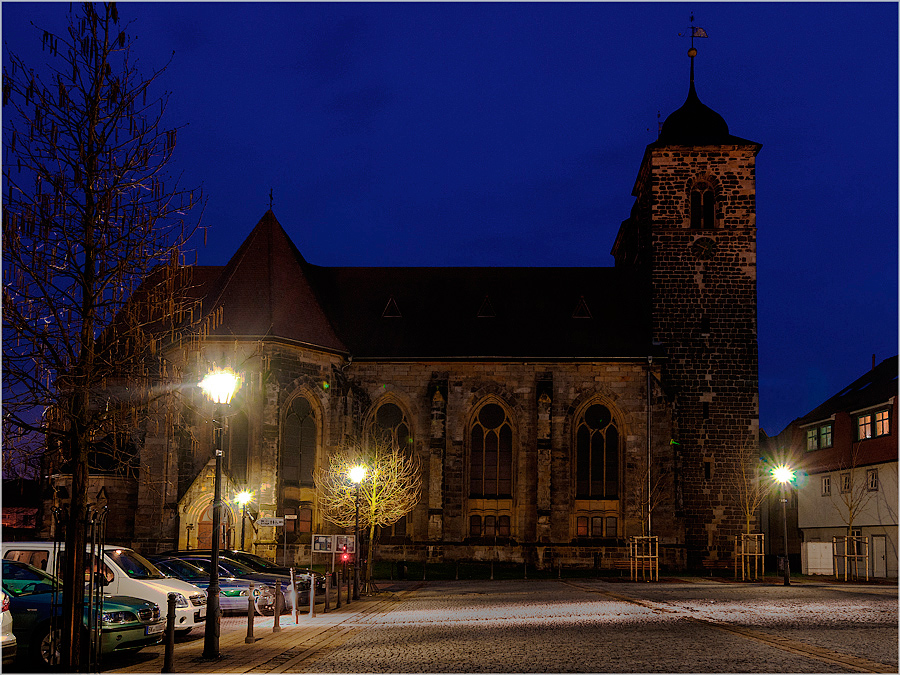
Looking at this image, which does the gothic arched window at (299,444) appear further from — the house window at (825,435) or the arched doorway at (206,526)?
the house window at (825,435)

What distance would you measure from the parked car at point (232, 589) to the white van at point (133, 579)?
4.00 metres

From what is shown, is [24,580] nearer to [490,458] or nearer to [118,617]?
[118,617]

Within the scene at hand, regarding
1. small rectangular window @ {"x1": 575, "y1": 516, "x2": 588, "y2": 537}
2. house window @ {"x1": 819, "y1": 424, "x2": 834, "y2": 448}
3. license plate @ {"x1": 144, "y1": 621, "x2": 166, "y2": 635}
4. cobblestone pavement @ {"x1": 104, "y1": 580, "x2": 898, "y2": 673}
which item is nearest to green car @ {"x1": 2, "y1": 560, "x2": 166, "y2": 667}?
license plate @ {"x1": 144, "y1": 621, "x2": 166, "y2": 635}

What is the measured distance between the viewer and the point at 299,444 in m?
42.3

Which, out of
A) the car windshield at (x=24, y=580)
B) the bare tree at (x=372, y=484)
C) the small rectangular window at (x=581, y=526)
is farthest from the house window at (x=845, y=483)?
the car windshield at (x=24, y=580)

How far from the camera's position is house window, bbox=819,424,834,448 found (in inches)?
1941

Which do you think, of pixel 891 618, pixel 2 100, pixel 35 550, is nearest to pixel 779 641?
pixel 891 618

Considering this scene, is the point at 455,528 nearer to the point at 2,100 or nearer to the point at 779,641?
the point at 779,641

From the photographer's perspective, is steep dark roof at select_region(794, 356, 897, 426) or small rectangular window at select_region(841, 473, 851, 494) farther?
small rectangular window at select_region(841, 473, 851, 494)

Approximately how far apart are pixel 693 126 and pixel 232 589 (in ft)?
117

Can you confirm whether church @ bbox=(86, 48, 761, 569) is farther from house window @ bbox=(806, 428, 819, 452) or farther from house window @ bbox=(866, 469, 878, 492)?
house window @ bbox=(806, 428, 819, 452)

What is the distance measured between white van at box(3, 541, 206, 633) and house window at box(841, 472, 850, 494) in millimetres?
37374

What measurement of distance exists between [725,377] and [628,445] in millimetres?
5768

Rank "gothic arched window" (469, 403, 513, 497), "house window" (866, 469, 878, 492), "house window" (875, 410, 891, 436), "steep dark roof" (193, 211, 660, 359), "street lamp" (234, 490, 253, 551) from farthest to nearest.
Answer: "gothic arched window" (469, 403, 513, 497)
"house window" (866, 469, 878, 492)
"steep dark roof" (193, 211, 660, 359)
"house window" (875, 410, 891, 436)
"street lamp" (234, 490, 253, 551)
